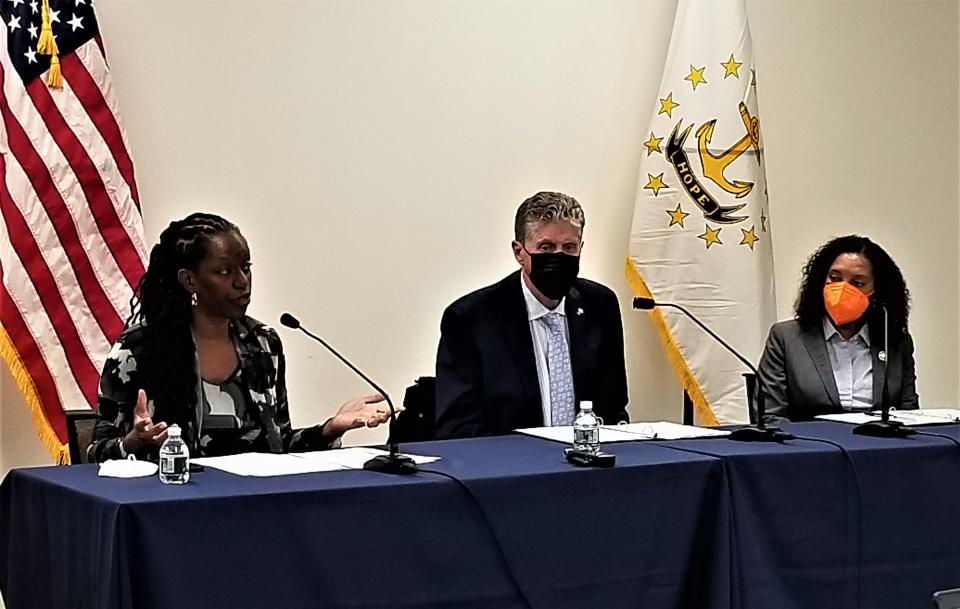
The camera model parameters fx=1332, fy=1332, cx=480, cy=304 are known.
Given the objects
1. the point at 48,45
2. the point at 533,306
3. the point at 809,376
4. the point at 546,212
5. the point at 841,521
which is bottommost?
the point at 841,521

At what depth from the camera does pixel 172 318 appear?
3080mm

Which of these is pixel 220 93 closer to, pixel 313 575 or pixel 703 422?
pixel 703 422

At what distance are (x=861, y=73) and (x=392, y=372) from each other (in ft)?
7.80

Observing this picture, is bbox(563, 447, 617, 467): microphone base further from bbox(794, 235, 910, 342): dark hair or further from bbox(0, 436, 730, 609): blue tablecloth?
bbox(794, 235, 910, 342): dark hair

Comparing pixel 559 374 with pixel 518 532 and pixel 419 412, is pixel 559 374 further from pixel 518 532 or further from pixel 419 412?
pixel 518 532

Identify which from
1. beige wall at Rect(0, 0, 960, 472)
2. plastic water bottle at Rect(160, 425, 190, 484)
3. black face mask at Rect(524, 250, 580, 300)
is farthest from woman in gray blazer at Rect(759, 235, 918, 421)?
plastic water bottle at Rect(160, 425, 190, 484)

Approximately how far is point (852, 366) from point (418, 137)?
5.53ft

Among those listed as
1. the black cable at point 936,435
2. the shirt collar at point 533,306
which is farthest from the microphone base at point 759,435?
the shirt collar at point 533,306

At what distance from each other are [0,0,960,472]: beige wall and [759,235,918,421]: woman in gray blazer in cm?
112

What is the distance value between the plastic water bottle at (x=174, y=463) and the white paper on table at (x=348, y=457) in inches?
12.5

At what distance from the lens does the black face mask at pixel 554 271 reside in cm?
342

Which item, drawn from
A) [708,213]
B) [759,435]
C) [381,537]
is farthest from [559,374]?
[708,213]

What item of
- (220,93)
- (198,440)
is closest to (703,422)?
(220,93)

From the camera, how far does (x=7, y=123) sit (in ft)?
12.8
